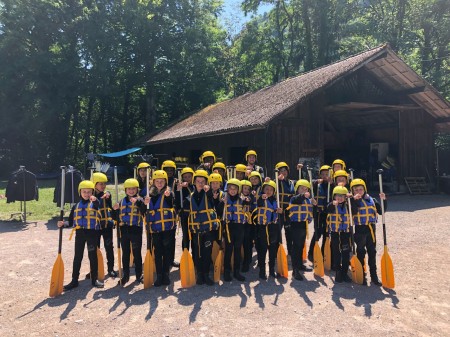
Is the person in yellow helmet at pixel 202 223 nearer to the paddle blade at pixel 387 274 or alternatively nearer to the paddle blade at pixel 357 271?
the paddle blade at pixel 357 271

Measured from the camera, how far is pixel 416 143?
18.2 metres

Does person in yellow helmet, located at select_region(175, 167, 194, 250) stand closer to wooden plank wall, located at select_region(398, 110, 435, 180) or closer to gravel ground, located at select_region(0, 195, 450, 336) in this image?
gravel ground, located at select_region(0, 195, 450, 336)

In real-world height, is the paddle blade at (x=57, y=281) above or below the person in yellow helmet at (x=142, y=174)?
below

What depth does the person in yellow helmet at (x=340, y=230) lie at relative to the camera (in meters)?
5.99

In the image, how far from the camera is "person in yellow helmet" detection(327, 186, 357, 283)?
5988 millimetres

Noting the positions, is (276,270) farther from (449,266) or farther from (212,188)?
(449,266)

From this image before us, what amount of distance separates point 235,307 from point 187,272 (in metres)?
1.12

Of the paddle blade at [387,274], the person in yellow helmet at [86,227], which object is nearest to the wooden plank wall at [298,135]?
the paddle blade at [387,274]

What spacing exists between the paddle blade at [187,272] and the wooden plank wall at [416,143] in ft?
49.7

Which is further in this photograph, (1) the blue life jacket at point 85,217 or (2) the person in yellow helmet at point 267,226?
(2) the person in yellow helmet at point 267,226

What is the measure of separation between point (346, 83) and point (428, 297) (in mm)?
13335

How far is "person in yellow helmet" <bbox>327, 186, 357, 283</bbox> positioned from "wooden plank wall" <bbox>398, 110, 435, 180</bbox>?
535 inches

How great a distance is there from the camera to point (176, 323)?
456cm

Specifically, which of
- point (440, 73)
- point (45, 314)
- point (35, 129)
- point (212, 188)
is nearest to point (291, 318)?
point (212, 188)
